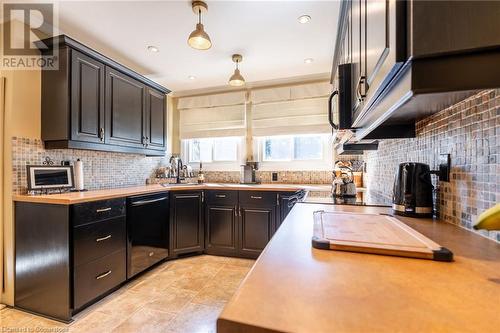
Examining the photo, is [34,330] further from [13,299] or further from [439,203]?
[439,203]

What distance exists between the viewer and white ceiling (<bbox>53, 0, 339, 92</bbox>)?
1.84m

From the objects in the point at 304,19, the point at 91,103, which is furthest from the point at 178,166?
the point at 304,19

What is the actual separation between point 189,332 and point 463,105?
1.99 metres

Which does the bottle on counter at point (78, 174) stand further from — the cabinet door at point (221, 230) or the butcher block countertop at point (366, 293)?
the butcher block countertop at point (366, 293)

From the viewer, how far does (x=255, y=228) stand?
113 inches

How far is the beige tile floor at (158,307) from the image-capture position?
1659 mm

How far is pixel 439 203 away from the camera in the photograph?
110 centimetres

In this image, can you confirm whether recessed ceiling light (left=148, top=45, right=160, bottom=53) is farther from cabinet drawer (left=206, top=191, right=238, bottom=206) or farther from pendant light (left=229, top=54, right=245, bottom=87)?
cabinet drawer (left=206, top=191, right=238, bottom=206)

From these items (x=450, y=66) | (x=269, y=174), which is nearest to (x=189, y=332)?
(x=450, y=66)

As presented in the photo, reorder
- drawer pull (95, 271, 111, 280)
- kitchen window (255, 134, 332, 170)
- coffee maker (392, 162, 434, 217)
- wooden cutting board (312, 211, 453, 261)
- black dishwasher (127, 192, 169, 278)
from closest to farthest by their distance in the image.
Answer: wooden cutting board (312, 211, 453, 261) < coffee maker (392, 162, 434, 217) < drawer pull (95, 271, 111, 280) < black dishwasher (127, 192, 169, 278) < kitchen window (255, 134, 332, 170)

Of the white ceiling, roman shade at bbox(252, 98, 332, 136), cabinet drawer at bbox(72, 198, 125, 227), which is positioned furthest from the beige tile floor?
the white ceiling

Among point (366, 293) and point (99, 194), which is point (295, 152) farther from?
point (366, 293)

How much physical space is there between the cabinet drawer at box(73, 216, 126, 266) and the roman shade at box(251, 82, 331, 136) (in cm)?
223

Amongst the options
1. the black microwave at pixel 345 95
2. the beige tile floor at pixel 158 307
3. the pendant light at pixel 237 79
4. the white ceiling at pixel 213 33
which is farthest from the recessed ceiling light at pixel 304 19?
the beige tile floor at pixel 158 307
